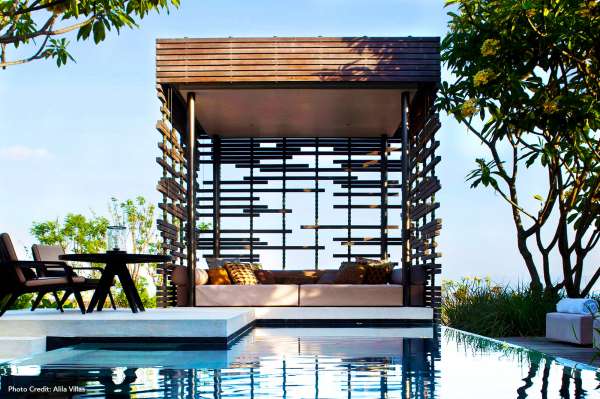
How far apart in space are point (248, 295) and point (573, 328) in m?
3.59

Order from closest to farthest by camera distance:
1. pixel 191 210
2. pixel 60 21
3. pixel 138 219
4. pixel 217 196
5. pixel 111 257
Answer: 1. pixel 60 21
2. pixel 111 257
3. pixel 191 210
4. pixel 217 196
5. pixel 138 219

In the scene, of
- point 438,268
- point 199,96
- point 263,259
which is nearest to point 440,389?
point 438,268

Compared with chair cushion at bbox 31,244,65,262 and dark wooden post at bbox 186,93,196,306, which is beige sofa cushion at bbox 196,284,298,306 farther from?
chair cushion at bbox 31,244,65,262

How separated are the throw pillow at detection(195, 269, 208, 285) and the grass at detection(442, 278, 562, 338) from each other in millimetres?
3043

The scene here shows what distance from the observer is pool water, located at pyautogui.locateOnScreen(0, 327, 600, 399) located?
3.50 meters

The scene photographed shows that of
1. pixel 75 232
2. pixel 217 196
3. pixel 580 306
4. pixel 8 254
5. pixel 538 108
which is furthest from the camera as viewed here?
pixel 75 232

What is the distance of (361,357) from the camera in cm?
498

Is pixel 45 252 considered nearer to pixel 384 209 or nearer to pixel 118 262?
pixel 118 262

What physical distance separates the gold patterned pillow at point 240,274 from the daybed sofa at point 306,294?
0.26 m

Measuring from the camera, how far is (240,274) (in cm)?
984

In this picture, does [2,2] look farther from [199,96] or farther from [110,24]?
[199,96]

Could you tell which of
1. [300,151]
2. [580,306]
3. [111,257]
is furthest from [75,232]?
[580,306]

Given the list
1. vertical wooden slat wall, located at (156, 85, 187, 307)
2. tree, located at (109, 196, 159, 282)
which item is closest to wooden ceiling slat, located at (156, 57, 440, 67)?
vertical wooden slat wall, located at (156, 85, 187, 307)

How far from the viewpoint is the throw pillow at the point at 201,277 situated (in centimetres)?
963
